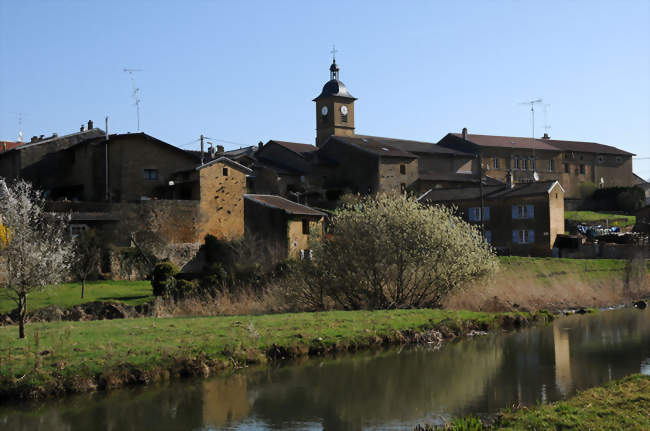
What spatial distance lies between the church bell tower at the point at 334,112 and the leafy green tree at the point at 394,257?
55.3 m

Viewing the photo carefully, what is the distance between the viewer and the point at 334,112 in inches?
3388

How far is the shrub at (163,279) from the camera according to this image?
105ft

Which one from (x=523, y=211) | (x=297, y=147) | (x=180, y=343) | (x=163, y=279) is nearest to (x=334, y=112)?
(x=297, y=147)

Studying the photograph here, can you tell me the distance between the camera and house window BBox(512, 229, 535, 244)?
5453 centimetres

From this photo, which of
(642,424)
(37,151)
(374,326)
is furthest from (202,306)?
(37,151)

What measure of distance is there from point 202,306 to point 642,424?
20.8 m

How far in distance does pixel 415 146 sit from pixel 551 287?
4156 cm

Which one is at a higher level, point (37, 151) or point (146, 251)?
point (37, 151)

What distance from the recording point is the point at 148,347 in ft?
65.5

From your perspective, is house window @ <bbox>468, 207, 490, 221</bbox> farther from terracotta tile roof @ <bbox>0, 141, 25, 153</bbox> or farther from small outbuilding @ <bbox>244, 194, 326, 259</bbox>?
terracotta tile roof @ <bbox>0, 141, 25, 153</bbox>

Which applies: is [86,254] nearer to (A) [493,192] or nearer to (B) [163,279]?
(B) [163,279]

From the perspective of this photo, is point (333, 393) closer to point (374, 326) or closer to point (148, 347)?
point (148, 347)

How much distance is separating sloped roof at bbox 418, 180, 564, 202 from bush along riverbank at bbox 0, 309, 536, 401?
2759cm

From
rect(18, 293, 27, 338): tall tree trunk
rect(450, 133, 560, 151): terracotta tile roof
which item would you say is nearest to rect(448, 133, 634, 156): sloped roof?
rect(450, 133, 560, 151): terracotta tile roof
